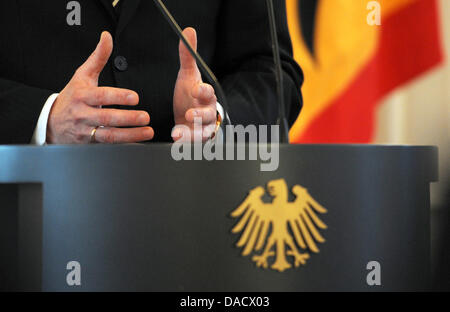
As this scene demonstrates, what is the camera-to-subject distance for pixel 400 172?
445 millimetres

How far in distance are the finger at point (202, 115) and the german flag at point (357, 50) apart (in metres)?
1.40

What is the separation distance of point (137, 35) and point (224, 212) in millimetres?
618

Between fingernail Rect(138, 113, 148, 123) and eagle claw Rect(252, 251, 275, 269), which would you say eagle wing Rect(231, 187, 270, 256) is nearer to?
eagle claw Rect(252, 251, 275, 269)

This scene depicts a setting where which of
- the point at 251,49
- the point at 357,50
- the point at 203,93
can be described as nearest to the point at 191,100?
the point at 203,93

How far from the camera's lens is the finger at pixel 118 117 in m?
0.66

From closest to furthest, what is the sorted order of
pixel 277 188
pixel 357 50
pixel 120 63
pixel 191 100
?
pixel 277 188 < pixel 191 100 < pixel 120 63 < pixel 357 50

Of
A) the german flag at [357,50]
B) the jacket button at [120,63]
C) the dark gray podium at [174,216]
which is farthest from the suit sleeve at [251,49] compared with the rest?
the german flag at [357,50]

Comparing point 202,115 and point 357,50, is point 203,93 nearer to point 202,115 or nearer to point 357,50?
point 202,115

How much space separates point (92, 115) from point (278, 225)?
1.17 ft

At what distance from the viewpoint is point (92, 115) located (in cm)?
70

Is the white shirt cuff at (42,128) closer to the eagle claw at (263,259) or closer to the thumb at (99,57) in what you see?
the thumb at (99,57)

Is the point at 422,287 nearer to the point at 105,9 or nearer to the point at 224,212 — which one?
the point at 224,212

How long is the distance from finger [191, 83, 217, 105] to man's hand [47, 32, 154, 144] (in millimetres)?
66
